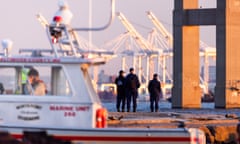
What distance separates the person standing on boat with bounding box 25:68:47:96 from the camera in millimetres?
17094

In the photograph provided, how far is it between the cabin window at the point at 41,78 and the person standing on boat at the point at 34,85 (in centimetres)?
6

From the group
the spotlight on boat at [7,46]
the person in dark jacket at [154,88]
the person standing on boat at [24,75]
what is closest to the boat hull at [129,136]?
the person standing on boat at [24,75]

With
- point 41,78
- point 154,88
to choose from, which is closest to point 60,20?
point 41,78

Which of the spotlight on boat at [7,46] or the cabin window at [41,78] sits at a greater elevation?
the spotlight on boat at [7,46]

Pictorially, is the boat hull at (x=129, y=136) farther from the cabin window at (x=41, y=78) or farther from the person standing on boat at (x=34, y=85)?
the person standing on boat at (x=34, y=85)

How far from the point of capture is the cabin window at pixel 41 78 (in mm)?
17016

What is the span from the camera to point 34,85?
1720 cm

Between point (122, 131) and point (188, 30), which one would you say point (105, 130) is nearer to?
point (122, 131)

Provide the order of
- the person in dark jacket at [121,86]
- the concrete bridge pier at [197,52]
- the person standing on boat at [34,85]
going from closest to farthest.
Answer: the person standing on boat at [34,85] < the person in dark jacket at [121,86] < the concrete bridge pier at [197,52]

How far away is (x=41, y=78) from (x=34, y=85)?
0.24 meters

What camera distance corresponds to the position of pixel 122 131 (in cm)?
1650

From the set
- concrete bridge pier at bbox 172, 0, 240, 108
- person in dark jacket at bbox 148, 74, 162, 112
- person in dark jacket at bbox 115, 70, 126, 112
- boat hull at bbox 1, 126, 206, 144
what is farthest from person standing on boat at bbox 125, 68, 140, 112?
concrete bridge pier at bbox 172, 0, 240, 108

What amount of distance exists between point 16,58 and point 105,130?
214 cm

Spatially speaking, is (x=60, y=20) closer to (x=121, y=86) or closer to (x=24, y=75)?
(x=24, y=75)
